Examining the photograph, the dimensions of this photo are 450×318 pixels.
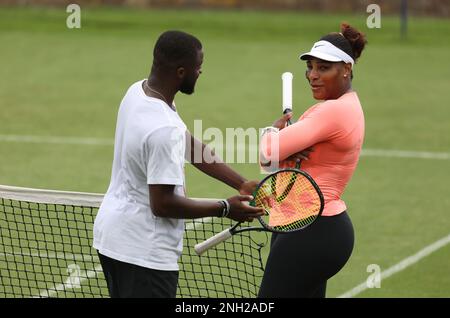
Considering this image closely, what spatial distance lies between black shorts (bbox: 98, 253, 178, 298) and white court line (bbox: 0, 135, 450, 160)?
31.8ft

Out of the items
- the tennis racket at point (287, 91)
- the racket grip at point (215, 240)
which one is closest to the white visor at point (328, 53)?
the tennis racket at point (287, 91)

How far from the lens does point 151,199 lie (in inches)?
243

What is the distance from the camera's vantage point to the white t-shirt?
6.10m

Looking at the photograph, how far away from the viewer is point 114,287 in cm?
652

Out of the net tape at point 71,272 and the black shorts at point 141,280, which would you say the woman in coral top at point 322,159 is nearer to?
the black shorts at point 141,280

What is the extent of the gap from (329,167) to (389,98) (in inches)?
548

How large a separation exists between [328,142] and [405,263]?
487 cm

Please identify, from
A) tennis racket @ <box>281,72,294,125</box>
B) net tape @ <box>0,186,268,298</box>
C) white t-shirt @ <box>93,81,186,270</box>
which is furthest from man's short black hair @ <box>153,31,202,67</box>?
net tape @ <box>0,186,268,298</box>

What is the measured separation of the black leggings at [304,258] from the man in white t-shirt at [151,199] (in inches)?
18.1

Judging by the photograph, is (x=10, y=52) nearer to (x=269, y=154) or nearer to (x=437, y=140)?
(x=437, y=140)

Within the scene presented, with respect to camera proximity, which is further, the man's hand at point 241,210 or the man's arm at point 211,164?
the man's arm at point 211,164

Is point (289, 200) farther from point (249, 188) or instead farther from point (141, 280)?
point (141, 280)

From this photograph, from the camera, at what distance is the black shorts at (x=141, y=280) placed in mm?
6301

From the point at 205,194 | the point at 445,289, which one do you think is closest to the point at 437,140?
the point at 205,194
